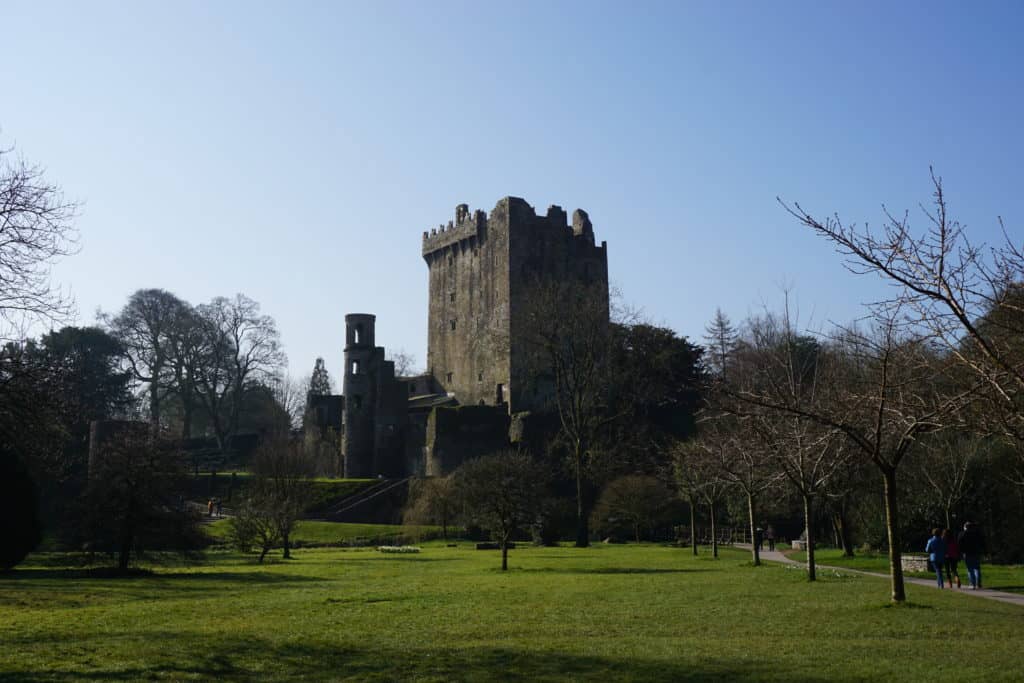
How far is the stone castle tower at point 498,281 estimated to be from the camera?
71.6 meters

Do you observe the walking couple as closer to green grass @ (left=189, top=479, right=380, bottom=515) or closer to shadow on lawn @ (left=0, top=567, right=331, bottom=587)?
shadow on lawn @ (left=0, top=567, right=331, bottom=587)

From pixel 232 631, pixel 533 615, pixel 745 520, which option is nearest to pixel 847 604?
pixel 533 615

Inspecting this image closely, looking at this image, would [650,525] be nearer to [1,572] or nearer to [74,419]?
[1,572]

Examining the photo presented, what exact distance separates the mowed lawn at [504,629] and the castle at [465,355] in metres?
40.5

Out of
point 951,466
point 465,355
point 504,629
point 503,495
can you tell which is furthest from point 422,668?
point 465,355

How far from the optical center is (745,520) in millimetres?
44531

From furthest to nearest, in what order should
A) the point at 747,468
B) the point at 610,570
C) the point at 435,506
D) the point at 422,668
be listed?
1. the point at 435,506
2. the point at 747,468
3. the point at 610,570
4. the point at 422,668

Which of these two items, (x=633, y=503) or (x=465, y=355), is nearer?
(x=633, y=503)

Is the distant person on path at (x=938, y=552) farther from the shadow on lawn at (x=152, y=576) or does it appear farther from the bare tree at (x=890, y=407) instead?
the shadow on lawn at (x=152, y=576)

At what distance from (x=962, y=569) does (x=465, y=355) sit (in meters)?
55.6

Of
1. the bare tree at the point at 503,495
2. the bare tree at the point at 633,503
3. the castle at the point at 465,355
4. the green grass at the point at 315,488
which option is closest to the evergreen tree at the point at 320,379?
the castle at the point at 465,355

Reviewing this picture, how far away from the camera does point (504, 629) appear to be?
1375cm

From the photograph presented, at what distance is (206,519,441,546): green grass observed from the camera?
44.6 m

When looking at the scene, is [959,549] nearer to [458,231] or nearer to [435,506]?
[435,506]
